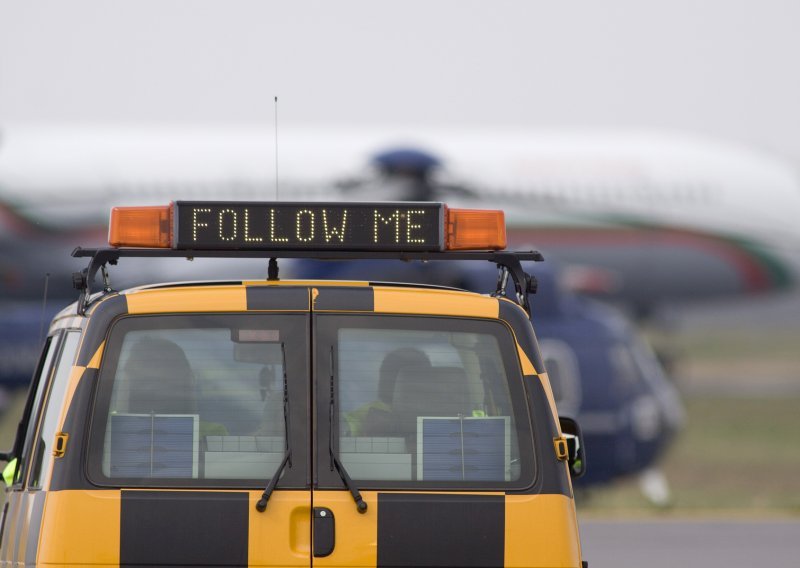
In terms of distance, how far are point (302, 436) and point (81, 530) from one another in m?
0.76

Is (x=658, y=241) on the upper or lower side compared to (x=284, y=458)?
upper

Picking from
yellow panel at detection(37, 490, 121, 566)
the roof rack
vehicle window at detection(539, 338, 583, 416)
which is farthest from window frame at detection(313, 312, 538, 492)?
vehicle window at detection(539, 338, 583, 416)

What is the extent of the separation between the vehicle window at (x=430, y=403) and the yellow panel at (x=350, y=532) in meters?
0.13

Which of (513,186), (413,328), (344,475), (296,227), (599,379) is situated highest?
(513,186)

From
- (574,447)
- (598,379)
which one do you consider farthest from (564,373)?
(574,447)

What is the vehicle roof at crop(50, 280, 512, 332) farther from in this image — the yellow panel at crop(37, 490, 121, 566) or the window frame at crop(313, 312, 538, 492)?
the yellow panel at crop(37, 490, 121, 566)

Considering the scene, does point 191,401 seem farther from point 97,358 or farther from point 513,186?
point 513,186

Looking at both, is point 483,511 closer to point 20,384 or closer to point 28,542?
point 28,542

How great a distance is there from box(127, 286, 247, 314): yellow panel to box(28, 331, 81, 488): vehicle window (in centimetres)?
28

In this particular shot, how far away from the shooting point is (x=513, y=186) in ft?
100

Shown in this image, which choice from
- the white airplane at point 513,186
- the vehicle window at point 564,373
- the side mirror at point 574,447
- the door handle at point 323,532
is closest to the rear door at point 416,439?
the door handle at point 323,532

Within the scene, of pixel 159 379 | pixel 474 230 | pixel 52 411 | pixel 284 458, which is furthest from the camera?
pixel 474 230

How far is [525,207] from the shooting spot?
3050cm

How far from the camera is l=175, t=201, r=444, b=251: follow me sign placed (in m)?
5.86
